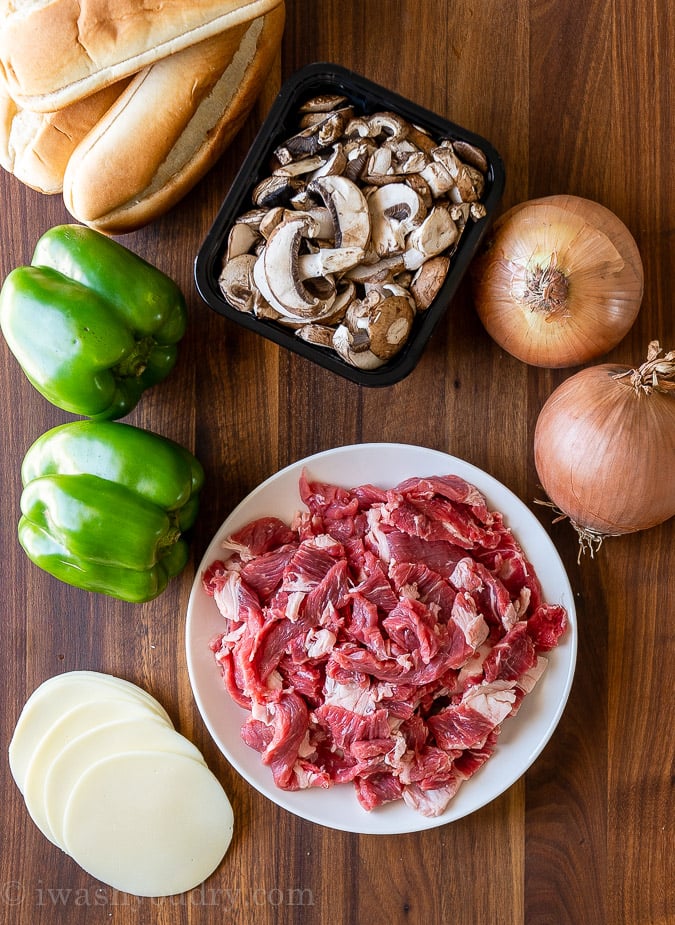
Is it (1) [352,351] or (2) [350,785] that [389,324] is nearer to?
(1) [352,351]

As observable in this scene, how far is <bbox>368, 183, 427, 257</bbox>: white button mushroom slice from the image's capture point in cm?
124

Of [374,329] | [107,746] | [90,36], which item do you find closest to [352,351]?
[374,329]

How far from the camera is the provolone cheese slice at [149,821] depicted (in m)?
1.49

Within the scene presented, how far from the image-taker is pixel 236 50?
50.0 inches

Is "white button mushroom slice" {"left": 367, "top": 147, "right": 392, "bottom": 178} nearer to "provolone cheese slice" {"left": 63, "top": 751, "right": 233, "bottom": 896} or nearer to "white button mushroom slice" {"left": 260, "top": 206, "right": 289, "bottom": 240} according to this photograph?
"white button mushroom slice" {"left": 260, "top": 206, "right": 289, "bottom": 240}

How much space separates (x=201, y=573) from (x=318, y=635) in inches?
9.4

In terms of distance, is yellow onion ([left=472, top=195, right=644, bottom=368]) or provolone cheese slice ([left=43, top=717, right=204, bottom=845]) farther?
provolone cheese slice ([left=43, top=717, right=204, bottom=845])

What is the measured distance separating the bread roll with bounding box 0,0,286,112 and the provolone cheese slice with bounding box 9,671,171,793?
1006 mm

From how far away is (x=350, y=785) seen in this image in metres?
1.43

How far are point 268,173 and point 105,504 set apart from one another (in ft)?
2.00

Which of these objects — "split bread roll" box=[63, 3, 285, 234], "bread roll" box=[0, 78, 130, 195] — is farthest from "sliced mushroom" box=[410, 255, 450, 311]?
"bread roll" box=[0, 78, 130, 195]

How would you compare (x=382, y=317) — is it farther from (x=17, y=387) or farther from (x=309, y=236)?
(x=17, y=387)

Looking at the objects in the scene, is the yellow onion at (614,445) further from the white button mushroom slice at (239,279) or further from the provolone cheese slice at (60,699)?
the provolone cheese slice at (60,699)

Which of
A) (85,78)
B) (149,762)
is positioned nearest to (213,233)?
(85,78)
